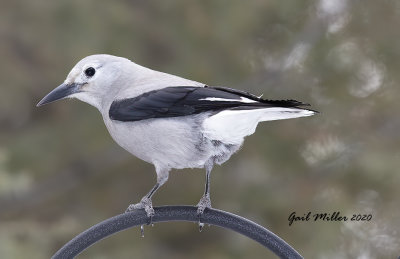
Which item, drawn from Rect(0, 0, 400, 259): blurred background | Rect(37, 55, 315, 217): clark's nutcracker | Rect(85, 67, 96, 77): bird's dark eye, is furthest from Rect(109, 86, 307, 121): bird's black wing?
Rect(0, 0, 400, 259): blurred background

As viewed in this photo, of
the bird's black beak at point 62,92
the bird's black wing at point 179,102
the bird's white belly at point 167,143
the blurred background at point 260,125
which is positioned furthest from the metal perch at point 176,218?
the blurred background at point 260,125

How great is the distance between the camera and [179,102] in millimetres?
2100

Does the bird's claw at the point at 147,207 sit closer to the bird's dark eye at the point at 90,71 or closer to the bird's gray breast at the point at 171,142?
the bird's gray breast at the point at 171,142

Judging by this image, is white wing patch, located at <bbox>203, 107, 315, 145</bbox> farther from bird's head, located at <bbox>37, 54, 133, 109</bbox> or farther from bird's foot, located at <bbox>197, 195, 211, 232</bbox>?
bird's head, located at <bbox>37, 54, 133, 109</bbox>

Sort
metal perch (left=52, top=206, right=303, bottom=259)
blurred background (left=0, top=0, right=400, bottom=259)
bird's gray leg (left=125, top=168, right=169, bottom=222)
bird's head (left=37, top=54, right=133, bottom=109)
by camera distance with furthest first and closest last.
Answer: blurred background (left=0, top=0, right=400, bottom=259) → bird's head (left=37, top=54, right=133, bottom=109) → bird's gray leg (left=125, top=168, right=169, bottom=222) → metal perch (left=52, top=206, right=303, bottom=259)

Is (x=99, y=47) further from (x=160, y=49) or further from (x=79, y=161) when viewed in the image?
(x=79, y=161)

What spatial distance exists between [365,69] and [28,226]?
8.47 feet

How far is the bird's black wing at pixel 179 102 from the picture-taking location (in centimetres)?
198

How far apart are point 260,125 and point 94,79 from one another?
9.00 ft

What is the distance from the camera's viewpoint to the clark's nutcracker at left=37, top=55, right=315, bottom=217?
80.0 inches

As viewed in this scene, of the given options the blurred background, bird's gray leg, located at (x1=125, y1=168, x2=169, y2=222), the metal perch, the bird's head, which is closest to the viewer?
the metal perch

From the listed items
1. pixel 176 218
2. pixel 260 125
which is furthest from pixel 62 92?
pixel 260 125

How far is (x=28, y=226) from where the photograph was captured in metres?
4.38

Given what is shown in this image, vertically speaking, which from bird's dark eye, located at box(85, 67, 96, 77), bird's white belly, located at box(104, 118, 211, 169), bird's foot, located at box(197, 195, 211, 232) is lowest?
bird's foot, located at box(197, 195, 211, 232)
